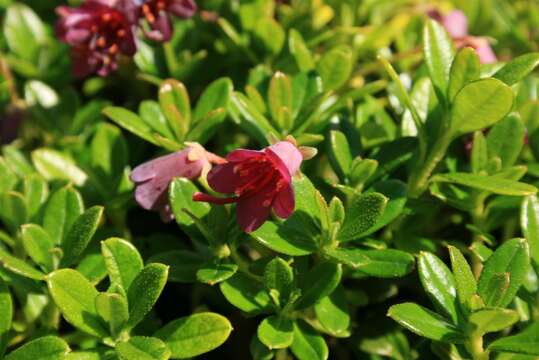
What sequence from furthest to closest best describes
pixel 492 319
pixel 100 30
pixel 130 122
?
pixel 100 30, pixel 130 122, pixel 492 319

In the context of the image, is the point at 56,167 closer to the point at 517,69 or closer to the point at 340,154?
the point at 340,154

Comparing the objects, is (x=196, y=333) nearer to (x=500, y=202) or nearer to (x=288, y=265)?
(x=288, y=265)

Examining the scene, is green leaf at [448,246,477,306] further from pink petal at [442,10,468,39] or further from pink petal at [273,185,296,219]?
pink petal at [442,10,468,39]

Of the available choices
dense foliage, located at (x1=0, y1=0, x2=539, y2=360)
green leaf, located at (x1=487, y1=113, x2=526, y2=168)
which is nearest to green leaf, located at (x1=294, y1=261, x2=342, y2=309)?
dense foliage, located at (x1=0, y1=0, x2=539, y2=360)

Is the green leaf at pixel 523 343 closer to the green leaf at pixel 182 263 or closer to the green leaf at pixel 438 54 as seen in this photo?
the green leaf at pixel 438 54

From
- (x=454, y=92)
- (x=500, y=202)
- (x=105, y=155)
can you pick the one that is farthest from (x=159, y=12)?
(x=500, y=202)

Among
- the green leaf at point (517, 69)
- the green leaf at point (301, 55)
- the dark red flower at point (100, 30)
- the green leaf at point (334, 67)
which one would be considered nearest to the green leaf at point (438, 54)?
the green leaf at point (517, 69)

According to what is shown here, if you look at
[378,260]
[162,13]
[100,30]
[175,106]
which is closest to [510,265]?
[378,260]
